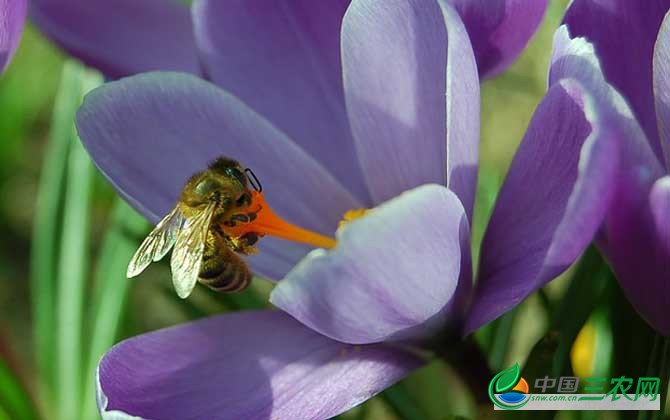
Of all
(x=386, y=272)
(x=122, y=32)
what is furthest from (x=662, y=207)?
(x=122, y=32)

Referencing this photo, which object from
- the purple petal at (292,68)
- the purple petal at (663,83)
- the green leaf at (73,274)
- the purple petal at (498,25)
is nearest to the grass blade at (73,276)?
the green leaf at (73,274)

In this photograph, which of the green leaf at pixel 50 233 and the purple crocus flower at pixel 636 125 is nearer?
the purple crocus flower at pixel 636 125

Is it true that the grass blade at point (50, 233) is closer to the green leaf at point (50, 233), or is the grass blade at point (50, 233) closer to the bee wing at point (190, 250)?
the green leaf at point (50, 233)

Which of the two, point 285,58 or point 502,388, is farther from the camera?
point 285,58

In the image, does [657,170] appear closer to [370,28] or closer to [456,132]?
[456,132]

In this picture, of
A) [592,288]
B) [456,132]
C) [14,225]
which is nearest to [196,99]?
[456,132]
